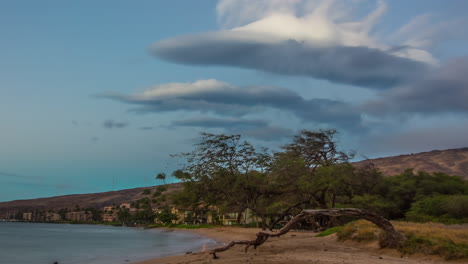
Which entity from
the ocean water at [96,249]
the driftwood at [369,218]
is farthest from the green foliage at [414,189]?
the driftwood at [369,218]

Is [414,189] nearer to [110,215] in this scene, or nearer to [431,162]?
[431,162]

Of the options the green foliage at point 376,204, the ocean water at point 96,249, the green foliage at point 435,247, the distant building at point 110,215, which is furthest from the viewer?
the distant building at point 110,215

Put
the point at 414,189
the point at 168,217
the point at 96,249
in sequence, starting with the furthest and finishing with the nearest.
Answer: the point at 168,217
the point at 414,189
the point at 96,249

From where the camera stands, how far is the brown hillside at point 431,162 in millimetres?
135000

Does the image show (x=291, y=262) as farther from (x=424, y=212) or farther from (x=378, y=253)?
(x=424, y=212)

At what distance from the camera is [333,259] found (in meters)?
13.3

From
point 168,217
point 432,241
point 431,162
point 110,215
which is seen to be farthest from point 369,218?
point 110,215

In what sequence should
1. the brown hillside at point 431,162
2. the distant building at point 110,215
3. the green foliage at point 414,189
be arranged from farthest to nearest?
1. the distant building at point 110,215
2. the brown hillside at point 431,162
3. the green foliage at point 414,189

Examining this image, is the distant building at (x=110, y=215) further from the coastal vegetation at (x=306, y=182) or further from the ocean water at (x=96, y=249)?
the coastal vegetation at (x=306, y=182)

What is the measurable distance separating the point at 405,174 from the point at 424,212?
11.7m

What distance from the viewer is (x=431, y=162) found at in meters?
149

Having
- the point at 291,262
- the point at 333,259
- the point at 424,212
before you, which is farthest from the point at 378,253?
the point at 424,212

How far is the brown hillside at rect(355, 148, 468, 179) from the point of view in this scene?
443ft

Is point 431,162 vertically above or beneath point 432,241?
above
